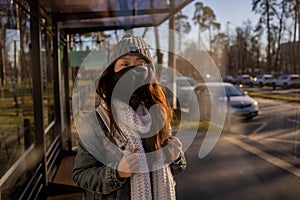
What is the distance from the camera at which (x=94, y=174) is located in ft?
4.86

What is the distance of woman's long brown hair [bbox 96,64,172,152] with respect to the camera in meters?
1.53

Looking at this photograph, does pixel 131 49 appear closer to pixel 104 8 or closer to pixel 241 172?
pixel 104 8

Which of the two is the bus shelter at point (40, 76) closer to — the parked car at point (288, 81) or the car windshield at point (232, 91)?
the car windshield at point (232, 91)

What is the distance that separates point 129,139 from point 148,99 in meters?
0.23

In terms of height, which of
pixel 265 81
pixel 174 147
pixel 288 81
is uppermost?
pixel 174 147

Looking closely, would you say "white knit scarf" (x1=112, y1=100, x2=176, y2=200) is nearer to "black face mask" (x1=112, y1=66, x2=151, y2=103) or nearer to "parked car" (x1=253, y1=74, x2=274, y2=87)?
"black face mask" (x1=112, y1=66, x2=151, y2=103)

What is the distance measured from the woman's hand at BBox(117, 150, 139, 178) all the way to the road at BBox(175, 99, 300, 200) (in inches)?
77.9

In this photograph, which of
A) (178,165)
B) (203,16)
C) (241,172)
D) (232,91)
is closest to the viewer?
(178,165)

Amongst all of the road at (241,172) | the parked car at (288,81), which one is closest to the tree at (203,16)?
the parked car at (288,81)

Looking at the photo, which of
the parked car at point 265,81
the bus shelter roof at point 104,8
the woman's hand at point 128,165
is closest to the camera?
the woman's hand at point 128,165

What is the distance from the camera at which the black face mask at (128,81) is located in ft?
4.99

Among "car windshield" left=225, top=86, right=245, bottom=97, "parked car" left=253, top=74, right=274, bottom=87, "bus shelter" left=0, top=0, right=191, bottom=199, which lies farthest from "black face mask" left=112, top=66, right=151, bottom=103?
"parked car" left=253, top=74, right=274, bottom=87

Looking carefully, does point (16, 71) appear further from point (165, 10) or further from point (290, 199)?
point (290, 199)

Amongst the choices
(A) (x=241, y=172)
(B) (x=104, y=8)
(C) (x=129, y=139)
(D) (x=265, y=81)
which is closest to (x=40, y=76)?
(B) (x=104, y=8)
